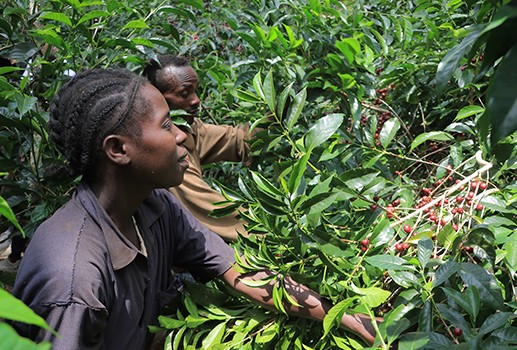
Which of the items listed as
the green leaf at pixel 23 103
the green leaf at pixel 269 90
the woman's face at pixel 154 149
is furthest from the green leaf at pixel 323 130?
the green leaf at pixel 23 103

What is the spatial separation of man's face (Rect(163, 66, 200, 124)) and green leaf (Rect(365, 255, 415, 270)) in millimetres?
1404

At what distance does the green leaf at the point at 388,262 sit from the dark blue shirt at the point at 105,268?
0.54 metres

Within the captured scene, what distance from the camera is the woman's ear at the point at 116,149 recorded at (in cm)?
148

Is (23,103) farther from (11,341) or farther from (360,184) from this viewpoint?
(11,341)

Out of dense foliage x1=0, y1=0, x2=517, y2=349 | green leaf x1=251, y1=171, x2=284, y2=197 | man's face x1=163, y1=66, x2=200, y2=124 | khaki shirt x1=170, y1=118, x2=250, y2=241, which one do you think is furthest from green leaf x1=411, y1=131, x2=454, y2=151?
man's face x1=163, y1=66, x2=200, y2=124

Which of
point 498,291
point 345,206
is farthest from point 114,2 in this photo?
point 498,291

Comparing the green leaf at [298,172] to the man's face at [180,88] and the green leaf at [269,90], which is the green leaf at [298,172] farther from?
the man's face at [180,88]

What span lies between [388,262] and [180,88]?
1.45 m

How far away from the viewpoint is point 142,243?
1.58 meters

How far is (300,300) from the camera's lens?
4.70 ft

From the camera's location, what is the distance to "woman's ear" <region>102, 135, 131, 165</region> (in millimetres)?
1482

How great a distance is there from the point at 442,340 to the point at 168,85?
1679mm

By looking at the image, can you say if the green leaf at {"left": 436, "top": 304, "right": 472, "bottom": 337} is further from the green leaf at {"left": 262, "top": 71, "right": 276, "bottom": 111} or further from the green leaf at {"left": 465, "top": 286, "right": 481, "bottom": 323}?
the green leaf at {"left": 262, "top": 71, "right": 276, "bottom": 111}

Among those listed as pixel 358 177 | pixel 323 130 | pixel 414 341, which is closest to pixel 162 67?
pixel 323 130
